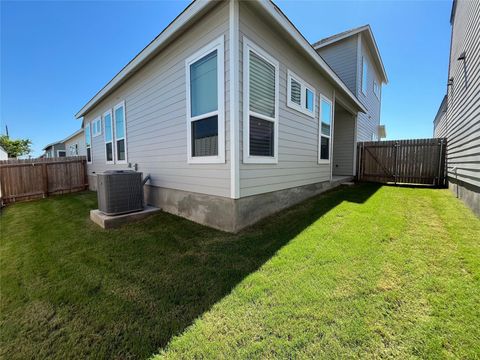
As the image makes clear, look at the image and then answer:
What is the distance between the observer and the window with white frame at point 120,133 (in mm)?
6664

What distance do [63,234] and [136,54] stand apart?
4371mm

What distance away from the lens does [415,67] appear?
12344mm

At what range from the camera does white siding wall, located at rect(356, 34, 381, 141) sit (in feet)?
30.3

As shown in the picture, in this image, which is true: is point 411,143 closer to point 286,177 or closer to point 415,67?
point 286,177

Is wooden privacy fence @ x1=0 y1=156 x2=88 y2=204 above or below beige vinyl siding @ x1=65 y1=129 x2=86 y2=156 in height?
below

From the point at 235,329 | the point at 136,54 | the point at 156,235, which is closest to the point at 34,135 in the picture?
the point at 136,54

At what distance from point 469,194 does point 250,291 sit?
525cm

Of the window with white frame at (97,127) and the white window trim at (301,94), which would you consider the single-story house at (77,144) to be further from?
the white window trim at (301,94)

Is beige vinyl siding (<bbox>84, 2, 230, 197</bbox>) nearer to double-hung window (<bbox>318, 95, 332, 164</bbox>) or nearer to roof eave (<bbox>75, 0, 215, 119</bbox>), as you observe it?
roof eave (<bbox>75, 0, 215, 119</bbox>)

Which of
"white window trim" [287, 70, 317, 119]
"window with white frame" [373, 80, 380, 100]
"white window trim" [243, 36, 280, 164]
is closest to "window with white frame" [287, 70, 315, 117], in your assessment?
"white window trim" [287, 70, 317, 119]

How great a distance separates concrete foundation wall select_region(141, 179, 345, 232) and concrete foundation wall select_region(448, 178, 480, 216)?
3108 mm

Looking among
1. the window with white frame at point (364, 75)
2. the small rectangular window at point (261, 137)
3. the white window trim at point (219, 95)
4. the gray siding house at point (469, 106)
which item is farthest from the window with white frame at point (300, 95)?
the window with white frame at point (364, 75)

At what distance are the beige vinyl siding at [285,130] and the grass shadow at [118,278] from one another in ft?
2.76

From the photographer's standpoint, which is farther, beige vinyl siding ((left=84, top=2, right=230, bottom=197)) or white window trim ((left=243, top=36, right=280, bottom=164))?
beige vinyl siding ((left=84, top=2, right=230, bottom=197))
